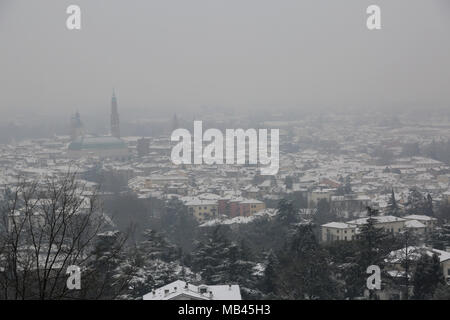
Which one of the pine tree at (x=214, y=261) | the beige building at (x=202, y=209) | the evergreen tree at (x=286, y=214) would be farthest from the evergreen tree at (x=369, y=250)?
the beige building at (x=202, y=209)

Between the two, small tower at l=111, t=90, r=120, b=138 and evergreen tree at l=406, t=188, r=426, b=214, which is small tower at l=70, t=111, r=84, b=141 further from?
evergreen tree at l=406, t=188, r=426, b=214

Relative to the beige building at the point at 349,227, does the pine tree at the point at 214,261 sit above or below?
above

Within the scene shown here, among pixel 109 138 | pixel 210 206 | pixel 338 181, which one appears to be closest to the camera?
pixel 210 206

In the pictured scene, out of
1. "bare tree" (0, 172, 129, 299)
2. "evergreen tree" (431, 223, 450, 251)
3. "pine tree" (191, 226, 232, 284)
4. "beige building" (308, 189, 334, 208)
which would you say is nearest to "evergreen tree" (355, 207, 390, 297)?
"evergreen tree" (431, 223, 450, 251)

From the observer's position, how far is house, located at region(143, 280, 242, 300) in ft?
16.0

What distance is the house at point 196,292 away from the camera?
4.88 metres

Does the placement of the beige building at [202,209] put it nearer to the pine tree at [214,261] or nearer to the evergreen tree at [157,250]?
the evergreen tree at [157,250]

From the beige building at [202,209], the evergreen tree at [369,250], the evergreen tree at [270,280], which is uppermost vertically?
the evergreen tree at [369,250]

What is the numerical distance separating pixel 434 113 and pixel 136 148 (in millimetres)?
14734

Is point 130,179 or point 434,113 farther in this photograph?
point 434,113

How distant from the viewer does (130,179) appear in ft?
66.9
